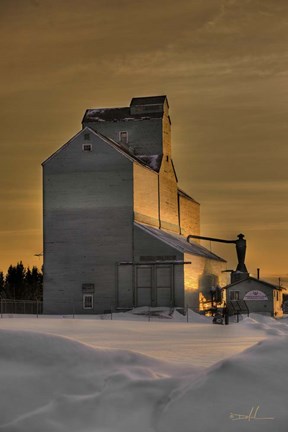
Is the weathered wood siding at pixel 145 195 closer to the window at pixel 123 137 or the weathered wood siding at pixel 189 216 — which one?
the window at pixel 123 137

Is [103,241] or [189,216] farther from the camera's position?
[189,216]

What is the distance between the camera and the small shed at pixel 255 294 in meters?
72.2

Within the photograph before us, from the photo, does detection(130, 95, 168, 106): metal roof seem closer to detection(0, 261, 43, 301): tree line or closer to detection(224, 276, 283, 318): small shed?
detection(224, 276, 283, 318): small shed

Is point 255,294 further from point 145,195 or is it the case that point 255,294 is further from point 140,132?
point 140,132

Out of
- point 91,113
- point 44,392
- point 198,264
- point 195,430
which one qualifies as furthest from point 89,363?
point 91,113

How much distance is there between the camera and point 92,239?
66.8 metres

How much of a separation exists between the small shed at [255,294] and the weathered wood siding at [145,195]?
9.33 meters

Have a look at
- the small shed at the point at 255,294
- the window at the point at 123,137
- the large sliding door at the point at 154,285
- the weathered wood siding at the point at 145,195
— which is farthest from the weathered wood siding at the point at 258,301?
the window at the point at 123,137

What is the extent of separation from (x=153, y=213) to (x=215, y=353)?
5004 cm

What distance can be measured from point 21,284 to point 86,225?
77730 mm

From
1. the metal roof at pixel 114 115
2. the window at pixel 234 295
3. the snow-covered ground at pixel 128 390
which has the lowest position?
the snow-covered ground at pixel 128 390

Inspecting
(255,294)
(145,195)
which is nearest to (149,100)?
(145,195)

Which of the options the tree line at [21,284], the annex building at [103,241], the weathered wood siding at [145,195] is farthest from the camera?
the tree line at [21,284]

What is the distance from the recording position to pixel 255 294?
72.6 m
